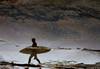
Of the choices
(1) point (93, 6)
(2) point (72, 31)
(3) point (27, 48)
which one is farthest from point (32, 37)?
(1) point (93, 6)

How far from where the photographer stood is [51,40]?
239 inches

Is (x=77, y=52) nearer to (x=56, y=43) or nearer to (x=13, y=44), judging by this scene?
(x=56, y=43)

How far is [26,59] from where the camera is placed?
6.02 m

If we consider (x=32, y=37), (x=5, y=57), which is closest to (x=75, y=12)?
(x=32, y=37)

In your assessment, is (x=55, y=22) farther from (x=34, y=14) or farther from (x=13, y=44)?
(x=13, y=44)

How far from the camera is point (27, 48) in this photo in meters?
6.04

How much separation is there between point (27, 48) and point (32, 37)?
179 mm

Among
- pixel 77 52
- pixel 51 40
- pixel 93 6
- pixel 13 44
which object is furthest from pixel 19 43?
pixel 93 6

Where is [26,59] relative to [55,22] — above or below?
below

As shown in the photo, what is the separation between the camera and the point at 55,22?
6102 mm

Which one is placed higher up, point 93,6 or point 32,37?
point 93,6

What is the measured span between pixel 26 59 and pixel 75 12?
101 centimetres

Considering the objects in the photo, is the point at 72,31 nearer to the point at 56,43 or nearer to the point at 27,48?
the point at 56,43

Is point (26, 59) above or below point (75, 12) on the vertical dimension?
below
